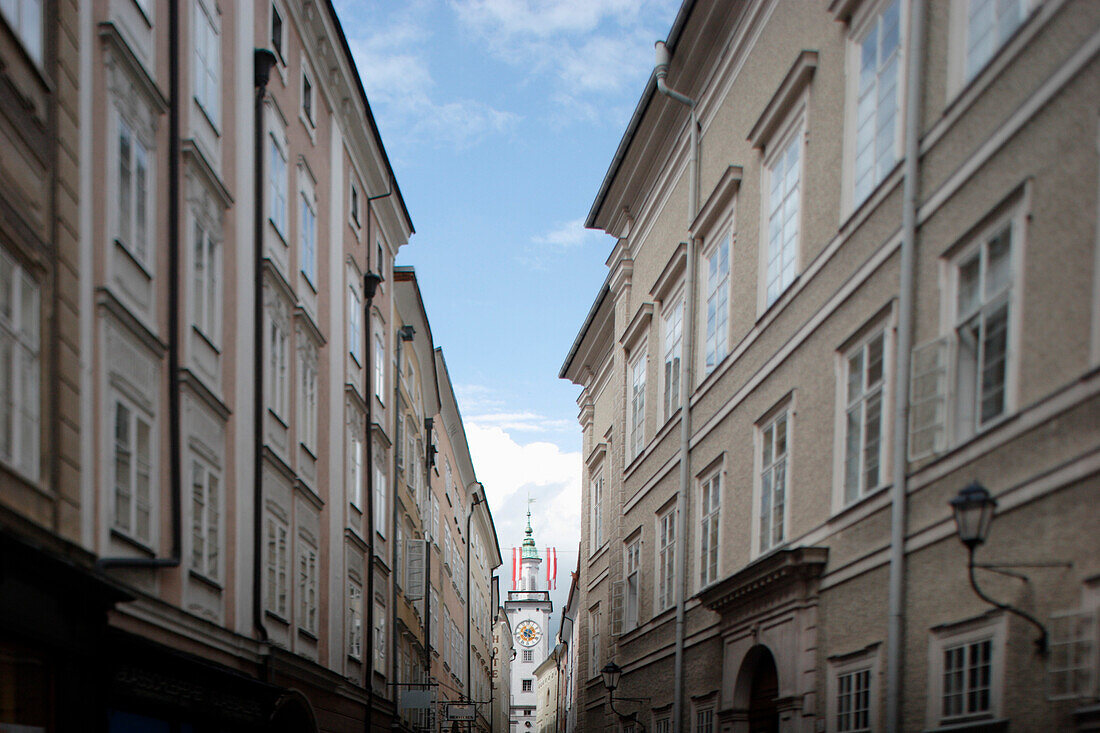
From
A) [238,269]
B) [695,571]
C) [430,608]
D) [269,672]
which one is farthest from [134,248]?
Answer: [430,608]

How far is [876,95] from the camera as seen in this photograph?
12070mm

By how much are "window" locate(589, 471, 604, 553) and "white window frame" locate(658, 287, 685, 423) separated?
10232 mm

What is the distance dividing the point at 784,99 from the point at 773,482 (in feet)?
15.9

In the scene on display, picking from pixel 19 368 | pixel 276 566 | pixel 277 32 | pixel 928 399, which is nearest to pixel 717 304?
pixel 276 566

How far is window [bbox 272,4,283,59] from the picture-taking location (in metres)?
18.1

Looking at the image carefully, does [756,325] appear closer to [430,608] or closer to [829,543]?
[829,543]

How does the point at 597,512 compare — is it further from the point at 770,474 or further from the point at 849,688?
the point at 849,688

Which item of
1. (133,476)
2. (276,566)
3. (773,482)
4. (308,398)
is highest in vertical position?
(308,398)

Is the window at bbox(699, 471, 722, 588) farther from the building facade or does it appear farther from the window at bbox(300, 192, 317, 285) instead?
the window at bbox(300, 192, 317, 285)

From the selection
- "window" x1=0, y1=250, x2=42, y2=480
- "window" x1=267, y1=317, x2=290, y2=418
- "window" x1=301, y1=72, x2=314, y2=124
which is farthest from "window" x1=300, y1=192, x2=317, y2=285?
"window" x1=0, y1=250, x2=42, y2=480

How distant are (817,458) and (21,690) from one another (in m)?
8.46

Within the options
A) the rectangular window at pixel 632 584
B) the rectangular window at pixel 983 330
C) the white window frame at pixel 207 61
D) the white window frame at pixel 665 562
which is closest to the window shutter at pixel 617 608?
the rectangular window at pixel 632 584

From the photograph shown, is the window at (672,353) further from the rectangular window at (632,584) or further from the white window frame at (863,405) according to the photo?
the white window frame at (863,405)

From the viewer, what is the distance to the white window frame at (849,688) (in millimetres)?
11195
